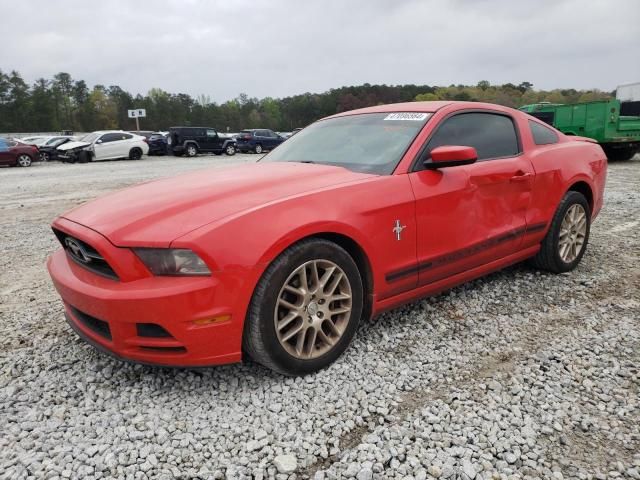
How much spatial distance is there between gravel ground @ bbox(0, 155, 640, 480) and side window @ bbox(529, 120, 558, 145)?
4.28 ft

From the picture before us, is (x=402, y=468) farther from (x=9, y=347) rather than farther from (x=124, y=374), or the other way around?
(x=9, y=347)

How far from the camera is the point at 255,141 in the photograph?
2656 centimetres

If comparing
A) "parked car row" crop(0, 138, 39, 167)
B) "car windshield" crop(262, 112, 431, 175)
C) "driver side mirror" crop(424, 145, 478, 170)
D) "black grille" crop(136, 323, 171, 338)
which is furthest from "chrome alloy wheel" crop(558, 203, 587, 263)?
"parked car row" crop(0, 138, 39, 167)

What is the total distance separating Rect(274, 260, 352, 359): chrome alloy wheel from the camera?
91.3 inches

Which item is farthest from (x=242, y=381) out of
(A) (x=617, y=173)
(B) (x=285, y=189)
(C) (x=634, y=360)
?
(A) (x=617, y=173)

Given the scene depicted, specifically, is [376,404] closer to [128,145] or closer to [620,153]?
[620,153]

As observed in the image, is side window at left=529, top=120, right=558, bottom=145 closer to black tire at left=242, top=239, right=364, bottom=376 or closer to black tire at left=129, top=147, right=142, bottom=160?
black tire at left=242, top=239, right=364, bottom=376

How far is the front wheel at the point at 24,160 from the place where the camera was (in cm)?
1956

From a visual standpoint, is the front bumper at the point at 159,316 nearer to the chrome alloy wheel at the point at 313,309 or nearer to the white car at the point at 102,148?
the chrome alloy wheel at the point at 313,309

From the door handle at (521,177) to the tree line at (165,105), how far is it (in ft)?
210

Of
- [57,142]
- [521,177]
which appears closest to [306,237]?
[521,177]

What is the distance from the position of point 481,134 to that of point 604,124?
11.6 m

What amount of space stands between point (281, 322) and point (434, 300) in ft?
5.06

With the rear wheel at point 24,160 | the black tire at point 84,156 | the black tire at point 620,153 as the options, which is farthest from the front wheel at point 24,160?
the black tire at point 620,153
